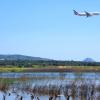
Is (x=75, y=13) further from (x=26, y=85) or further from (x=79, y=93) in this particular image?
(x=26, y=85)

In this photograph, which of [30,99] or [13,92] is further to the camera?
[13,92]

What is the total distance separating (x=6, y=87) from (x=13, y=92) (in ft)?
7.10

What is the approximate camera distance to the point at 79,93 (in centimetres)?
4312

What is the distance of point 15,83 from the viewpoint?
2312 inches

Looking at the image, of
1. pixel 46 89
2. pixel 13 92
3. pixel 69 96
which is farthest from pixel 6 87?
pixel 69 96

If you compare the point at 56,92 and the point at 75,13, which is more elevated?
the point at 75,13

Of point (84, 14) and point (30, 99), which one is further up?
point (84, 14)

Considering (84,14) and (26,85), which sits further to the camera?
(26,85)

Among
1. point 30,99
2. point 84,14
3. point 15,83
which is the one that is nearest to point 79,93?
point 30,99

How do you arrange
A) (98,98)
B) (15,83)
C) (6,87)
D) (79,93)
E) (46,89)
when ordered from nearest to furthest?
(98,98) → (79,93) → (46,89) → (6,87) → (15,83)

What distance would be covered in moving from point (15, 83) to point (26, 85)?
579cm

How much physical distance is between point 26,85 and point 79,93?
445 inches

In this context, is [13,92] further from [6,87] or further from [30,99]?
[30,99]

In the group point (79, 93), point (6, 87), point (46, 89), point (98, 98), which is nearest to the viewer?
point (98, 98)
